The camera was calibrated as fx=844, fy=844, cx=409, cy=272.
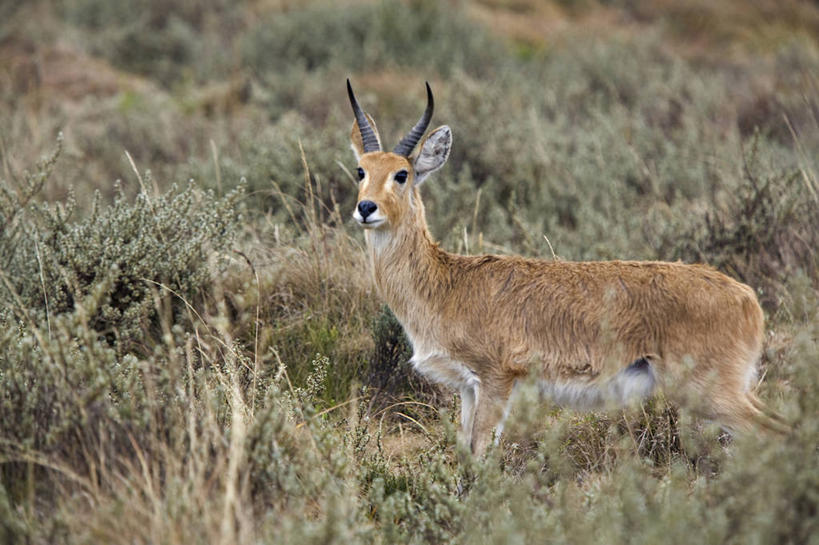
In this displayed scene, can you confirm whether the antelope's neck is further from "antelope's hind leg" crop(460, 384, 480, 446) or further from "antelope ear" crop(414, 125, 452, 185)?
"antelope's hind leg" crop(460, 384, 480, 446)

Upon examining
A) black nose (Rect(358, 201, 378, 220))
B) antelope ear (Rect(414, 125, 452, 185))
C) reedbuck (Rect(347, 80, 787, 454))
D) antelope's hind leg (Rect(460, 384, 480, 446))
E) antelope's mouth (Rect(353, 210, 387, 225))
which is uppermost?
antelope ear (Rect(414, 125, 452, 185))

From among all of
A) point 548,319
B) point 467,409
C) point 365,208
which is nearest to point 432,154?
point 365,208

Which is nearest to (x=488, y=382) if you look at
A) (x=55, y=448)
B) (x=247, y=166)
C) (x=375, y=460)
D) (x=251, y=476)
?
(x=375, y=460)

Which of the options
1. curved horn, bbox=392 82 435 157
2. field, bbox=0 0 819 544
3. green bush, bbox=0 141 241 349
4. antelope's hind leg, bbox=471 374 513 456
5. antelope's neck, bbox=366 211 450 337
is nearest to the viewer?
field, bbox=0 0 819 544

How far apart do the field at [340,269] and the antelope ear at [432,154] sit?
1036 millimetres

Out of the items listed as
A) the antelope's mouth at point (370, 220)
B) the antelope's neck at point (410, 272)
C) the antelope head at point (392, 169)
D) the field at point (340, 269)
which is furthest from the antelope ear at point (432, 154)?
the field at point (340, 269)

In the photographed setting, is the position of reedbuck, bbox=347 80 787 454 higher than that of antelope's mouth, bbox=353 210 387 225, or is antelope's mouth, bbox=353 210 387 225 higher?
antelope's mouth, bbox=353 210 387 225

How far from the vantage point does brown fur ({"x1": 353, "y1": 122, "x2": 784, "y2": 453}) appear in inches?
164

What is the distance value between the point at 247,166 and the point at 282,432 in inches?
206

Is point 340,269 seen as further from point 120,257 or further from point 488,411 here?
point 488,411

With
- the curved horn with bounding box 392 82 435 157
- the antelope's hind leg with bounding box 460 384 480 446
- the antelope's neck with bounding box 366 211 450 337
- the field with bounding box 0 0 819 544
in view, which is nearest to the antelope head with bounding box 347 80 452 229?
the curved horn with bounding box 392 82 435 157

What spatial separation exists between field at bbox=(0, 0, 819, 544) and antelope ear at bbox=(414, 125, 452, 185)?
1.04 meters

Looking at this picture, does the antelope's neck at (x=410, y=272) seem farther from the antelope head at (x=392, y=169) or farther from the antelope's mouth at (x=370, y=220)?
the antelope's mouth at (x=370, y=220)

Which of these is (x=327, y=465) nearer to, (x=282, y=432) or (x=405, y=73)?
(x=282, y=432)
